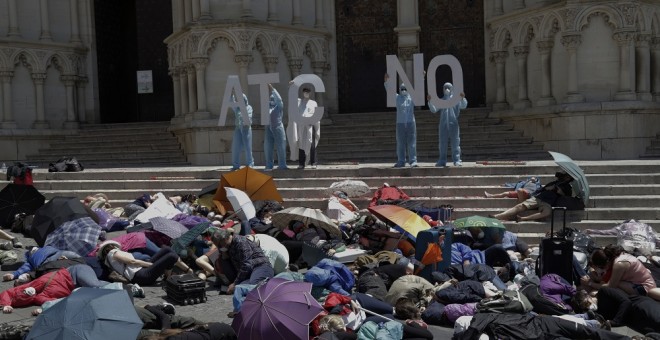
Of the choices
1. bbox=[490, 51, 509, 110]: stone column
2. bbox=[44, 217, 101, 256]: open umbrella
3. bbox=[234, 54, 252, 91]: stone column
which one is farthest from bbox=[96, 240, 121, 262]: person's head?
bbox=[490, 51, 509, 110]: stone column

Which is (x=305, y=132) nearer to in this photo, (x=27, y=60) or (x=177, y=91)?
(x=177, y=91)

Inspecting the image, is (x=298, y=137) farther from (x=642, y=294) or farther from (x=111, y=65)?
(x=111, y=65)

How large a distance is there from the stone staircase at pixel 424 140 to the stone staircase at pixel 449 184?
3646 mm

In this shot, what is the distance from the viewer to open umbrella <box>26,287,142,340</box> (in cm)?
695

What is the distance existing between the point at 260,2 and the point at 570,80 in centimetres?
815

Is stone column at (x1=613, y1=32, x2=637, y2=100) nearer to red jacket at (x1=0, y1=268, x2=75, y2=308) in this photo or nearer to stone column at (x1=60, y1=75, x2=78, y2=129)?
red jacket at (x1=0, y1=268, x2=75, y2=308)

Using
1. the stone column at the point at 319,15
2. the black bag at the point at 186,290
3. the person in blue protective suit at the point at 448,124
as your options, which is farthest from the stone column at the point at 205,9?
the black bag at the point at 186,290

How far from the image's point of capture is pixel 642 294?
29.6 ft

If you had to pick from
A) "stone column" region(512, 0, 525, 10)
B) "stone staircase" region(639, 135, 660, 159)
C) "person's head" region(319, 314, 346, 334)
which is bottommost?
"person's head" region(319, 314, 346, 334)

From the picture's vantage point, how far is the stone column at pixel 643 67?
18.5 meters

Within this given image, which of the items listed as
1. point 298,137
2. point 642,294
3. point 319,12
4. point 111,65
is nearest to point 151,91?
point 111,65

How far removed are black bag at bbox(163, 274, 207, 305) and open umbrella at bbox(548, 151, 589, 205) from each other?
5.86 meters

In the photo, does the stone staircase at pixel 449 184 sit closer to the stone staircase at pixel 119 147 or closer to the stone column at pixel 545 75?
the stone column at pixel 545 75

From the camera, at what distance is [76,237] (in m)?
12.1
